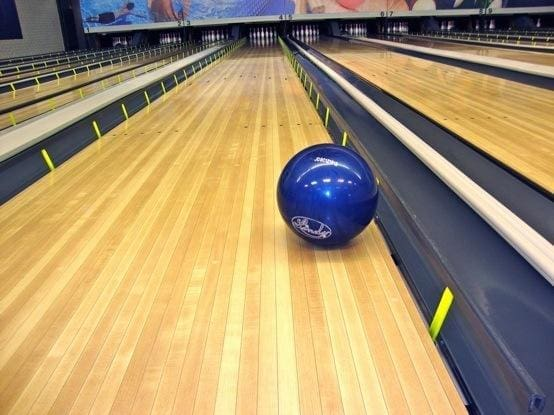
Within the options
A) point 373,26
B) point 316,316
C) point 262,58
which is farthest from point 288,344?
point 373,26

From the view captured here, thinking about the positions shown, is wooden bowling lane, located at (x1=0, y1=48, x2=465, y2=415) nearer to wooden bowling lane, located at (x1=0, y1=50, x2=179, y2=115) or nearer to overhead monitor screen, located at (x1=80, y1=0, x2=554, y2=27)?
wooden bowling lane, located at (x1=0, y1=50, x2=179, y2=115)

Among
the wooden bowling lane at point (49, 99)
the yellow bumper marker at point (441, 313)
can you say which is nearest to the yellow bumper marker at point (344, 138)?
the yellow bumper marker at point (441, 313)

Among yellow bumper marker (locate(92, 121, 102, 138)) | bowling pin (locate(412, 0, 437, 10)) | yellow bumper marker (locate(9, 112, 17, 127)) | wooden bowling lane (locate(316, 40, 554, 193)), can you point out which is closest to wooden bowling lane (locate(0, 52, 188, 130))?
yellow bumper marker (locate(9, 112, 17, 127))

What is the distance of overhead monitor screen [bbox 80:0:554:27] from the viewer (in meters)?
12.0

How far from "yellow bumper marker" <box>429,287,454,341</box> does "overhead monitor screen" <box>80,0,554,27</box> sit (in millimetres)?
12130

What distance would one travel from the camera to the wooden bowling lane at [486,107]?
249 cm

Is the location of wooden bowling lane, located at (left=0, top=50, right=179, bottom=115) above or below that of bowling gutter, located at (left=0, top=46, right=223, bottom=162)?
below

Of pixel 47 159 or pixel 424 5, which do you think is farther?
pixel 424 5

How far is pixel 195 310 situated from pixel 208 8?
12323 mm

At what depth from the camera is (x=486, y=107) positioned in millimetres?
3654

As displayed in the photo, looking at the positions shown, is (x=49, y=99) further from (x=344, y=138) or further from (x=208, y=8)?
(x=208, y=8)

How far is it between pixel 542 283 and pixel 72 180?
2293 mm

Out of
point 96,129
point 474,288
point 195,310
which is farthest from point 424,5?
point 195,310

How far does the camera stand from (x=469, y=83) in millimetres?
4773
